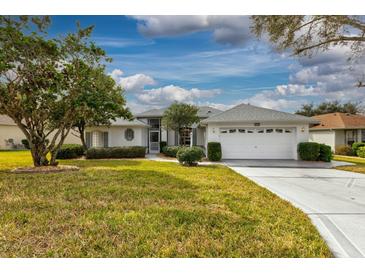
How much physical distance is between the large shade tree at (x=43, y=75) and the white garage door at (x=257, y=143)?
8468mm

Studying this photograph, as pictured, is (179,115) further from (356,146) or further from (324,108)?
(324,108)

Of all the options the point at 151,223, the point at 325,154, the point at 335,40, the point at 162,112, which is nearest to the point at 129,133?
the point at 162,112

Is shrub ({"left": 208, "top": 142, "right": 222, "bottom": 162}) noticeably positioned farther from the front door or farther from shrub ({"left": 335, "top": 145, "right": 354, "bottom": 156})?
shrub ({"left": 335, "top": 145, "right": 354, "bottom": 156})

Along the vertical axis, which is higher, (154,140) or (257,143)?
(154,140)

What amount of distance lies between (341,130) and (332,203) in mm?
22368

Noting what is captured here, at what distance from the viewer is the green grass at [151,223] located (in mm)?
3273

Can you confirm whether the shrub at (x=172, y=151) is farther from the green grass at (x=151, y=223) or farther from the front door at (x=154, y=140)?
the green grass at (x=151, y=223)

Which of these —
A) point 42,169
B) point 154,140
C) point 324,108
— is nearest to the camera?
point 42,169

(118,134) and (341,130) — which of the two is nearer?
(118,134)

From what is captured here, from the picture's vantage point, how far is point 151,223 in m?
4.11

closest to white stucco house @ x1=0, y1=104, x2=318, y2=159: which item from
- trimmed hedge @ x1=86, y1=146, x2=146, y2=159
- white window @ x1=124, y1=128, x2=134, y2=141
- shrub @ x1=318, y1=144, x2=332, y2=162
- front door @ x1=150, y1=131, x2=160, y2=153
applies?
shrub @ x1=318, y1=144, x2=332, y2=162

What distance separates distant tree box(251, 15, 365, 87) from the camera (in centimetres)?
988

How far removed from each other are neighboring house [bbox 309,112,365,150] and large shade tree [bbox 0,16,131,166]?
2132cm
